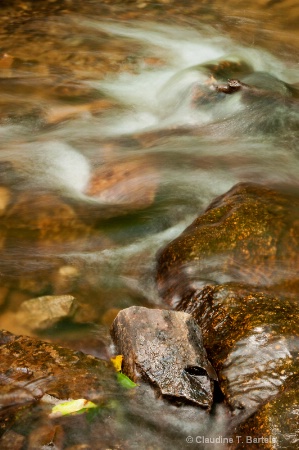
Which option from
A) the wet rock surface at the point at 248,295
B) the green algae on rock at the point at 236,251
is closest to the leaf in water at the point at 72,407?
the wet rock surface at the point at 248,295

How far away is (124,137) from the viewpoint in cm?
738

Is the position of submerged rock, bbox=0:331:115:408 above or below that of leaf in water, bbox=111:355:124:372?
above

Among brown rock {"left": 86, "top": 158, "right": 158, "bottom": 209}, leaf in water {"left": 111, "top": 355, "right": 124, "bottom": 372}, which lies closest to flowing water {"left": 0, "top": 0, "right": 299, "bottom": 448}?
brown rock {"left": 86, "top": 158, "right": 158, "bottom": 209}

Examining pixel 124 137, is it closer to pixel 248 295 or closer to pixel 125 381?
pixel 248 295

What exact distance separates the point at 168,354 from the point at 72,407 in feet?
2.16

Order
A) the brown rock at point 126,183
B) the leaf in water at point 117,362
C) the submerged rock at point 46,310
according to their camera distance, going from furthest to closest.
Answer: the brown rock at point 126,183 < the submerged rock at point 46,310 < the leaf in water at point 117,362

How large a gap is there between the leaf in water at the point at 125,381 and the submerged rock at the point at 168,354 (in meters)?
0.03

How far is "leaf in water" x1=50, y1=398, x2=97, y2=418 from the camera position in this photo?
3.19 meters

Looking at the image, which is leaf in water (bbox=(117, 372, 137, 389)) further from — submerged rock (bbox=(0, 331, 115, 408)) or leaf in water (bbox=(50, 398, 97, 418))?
leaf in water (bbox=(50, 398, 97, 418))

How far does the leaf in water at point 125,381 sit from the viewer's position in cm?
347

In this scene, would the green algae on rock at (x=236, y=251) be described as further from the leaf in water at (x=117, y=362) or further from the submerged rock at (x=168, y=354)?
the leaf in water at (x=117, y=362)

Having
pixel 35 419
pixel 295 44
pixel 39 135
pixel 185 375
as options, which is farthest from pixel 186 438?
pixel 295 44

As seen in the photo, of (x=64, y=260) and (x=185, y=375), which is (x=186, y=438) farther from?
(x=64, y=260)

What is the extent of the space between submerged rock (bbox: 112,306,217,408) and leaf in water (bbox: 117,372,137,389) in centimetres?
3
